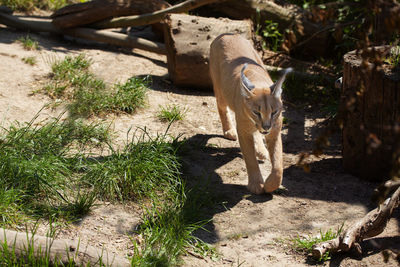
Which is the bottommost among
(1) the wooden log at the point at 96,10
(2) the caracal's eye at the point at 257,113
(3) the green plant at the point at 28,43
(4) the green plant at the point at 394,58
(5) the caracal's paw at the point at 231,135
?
(5) the caracal's paw at the point at 231,135

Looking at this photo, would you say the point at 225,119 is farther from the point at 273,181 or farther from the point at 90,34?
the point at 90,34

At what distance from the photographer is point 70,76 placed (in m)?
6.79

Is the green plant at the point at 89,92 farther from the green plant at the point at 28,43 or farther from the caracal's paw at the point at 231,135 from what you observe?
the caracal's paw at the point at 231,135

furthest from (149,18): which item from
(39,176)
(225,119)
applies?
(39,176)

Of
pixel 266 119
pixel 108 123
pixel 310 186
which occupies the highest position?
pixel 266 119

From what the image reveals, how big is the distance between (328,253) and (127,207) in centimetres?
182

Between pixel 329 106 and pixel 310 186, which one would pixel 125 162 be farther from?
pixel 329 106

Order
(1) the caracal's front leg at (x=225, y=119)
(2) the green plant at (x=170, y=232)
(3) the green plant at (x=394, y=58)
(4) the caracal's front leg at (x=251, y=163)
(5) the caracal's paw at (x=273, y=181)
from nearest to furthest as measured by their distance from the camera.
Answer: (2) the green plant at (x=170, y=232) < (5) the caracal's paw at (x=273, y=181) < (4) the caracal's front leg at (x=251, y=163) < (3) the green plant at (x=394, y=58) < (1) the caracal's front leg at (x=225, y=119)

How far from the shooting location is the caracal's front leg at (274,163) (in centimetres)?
473

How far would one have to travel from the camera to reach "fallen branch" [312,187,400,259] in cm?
388

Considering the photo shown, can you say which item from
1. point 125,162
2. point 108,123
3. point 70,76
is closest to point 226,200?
point 125,162

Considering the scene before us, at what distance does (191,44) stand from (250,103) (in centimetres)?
310

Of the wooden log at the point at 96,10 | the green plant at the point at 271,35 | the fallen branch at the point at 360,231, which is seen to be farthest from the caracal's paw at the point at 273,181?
the wooden log at the point at 96,10

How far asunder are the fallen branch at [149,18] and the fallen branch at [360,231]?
201 inches
